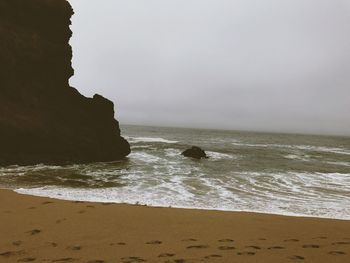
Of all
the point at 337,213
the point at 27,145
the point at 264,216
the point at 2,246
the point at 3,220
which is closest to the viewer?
the point at 2,246

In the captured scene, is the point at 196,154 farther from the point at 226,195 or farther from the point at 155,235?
the point at 155,235

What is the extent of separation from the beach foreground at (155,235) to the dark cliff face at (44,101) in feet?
39.6

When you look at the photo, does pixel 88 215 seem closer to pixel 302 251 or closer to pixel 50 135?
pixel 302 251

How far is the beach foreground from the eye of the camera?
557 centimetres

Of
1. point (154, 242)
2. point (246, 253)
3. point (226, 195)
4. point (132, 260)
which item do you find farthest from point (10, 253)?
point (226, 195)

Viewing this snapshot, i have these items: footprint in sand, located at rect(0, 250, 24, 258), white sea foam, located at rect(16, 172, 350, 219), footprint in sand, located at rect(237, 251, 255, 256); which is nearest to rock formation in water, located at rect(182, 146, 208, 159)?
white sea foam, located at rect(16, 172, 350, 219)

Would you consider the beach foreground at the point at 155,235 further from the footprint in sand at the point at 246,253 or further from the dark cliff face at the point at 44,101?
the dark cliff face at the point at 44,101

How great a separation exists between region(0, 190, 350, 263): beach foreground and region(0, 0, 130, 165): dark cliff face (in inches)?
476

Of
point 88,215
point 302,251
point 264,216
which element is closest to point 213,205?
point 264,216

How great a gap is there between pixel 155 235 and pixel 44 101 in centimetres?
1870

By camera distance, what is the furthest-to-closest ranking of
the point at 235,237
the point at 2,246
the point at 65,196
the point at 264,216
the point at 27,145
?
the point at 27,145
the point at 65,196
the point at 264,216
the point at 235,237
the point at 2,246

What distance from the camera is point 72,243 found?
607 centimetres

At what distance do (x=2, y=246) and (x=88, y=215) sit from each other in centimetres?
255

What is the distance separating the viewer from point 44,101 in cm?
2281
